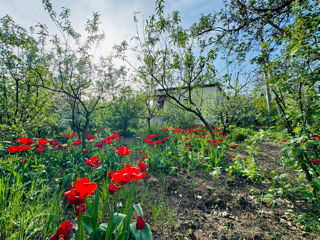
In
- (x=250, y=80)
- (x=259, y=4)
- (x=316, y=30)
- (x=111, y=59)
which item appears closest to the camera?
(x=316, y=30)

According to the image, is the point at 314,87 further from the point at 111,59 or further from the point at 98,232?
the point at 111,59

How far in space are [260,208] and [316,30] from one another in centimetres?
219

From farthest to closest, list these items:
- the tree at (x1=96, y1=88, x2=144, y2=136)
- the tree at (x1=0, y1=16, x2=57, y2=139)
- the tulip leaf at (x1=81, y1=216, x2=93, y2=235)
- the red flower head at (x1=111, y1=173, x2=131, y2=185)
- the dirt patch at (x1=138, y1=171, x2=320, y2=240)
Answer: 1. the tree at (x1=96, y1=88, x2=144, y2=136)
2. the tree at (x1=0, y1=16, x2=57, y2=139)
3. the dirt patch at (x1=138, y1=171, x2=320, y2=240)
4. the tulip leaf at (x1=81, y1=216, x2=93, y2=235)
5. the red flower head at (x1=111, y1=173, x2=131, y2=185)

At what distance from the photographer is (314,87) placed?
4.47ft

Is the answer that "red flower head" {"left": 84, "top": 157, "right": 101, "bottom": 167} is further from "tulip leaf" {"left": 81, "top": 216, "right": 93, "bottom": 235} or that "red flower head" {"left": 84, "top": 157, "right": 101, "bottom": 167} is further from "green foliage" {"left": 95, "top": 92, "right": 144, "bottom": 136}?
"green foliage" {"left": 95, "top": 92, "right": 144, "bottom": 136}

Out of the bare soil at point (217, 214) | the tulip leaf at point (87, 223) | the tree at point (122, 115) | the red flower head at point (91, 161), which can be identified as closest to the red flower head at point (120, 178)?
the tulip leaf at point (87, 223)

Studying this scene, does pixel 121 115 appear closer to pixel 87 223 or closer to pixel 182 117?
pixel 182 117

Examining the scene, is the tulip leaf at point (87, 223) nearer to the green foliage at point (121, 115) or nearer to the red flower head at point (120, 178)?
the red flower head at point (120, 178)

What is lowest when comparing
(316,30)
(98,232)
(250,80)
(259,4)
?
(98,232)

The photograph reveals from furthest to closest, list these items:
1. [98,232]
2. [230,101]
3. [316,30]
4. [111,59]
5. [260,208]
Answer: [230,101]
[111,59]
[260,208]
[316,30]
[98,232]

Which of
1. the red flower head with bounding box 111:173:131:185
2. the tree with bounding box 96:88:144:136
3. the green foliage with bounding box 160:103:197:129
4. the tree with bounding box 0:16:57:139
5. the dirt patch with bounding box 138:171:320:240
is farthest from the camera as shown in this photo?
the green foliage with bounding box 160:103:197:129

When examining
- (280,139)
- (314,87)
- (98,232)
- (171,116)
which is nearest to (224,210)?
(280,139)

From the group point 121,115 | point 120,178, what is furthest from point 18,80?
point 121,115

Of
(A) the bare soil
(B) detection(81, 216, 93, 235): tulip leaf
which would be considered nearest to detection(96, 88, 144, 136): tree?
(A) the bare soil
